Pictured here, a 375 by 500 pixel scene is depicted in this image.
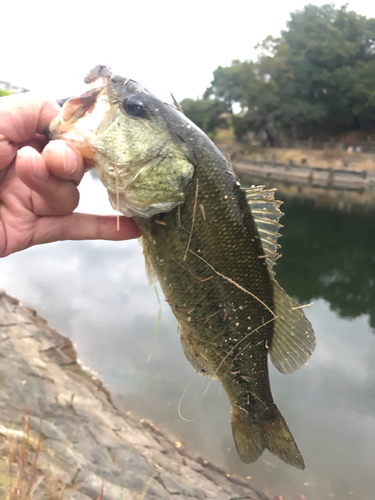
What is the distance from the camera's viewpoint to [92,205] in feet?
53.3

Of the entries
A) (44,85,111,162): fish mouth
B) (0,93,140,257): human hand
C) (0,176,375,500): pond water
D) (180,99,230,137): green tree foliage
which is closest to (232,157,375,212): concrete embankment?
(0,176,375,500): pond water

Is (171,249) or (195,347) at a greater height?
(171,249)

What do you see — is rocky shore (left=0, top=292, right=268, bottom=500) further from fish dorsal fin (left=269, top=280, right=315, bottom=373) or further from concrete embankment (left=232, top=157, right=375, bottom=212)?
concrete embankment (left=232, top=157, right=375, bottom=212)

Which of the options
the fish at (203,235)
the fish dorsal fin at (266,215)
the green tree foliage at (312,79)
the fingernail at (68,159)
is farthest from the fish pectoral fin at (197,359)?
the green tree foliage at (312,79)

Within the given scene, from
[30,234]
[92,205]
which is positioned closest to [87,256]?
[92,205]

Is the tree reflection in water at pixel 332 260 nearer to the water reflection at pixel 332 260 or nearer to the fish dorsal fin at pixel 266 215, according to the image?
the water reflection at pixel 332 260

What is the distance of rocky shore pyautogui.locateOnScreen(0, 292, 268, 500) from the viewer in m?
2.90

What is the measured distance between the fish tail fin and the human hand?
1.54m

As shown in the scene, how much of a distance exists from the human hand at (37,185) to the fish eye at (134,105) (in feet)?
1.20

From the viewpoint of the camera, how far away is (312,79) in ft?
124

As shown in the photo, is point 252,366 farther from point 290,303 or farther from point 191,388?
point 191,388

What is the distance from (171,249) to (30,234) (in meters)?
1.02

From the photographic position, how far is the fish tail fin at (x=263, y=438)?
7.27 ft

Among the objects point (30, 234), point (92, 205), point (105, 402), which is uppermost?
point (30, 234)
